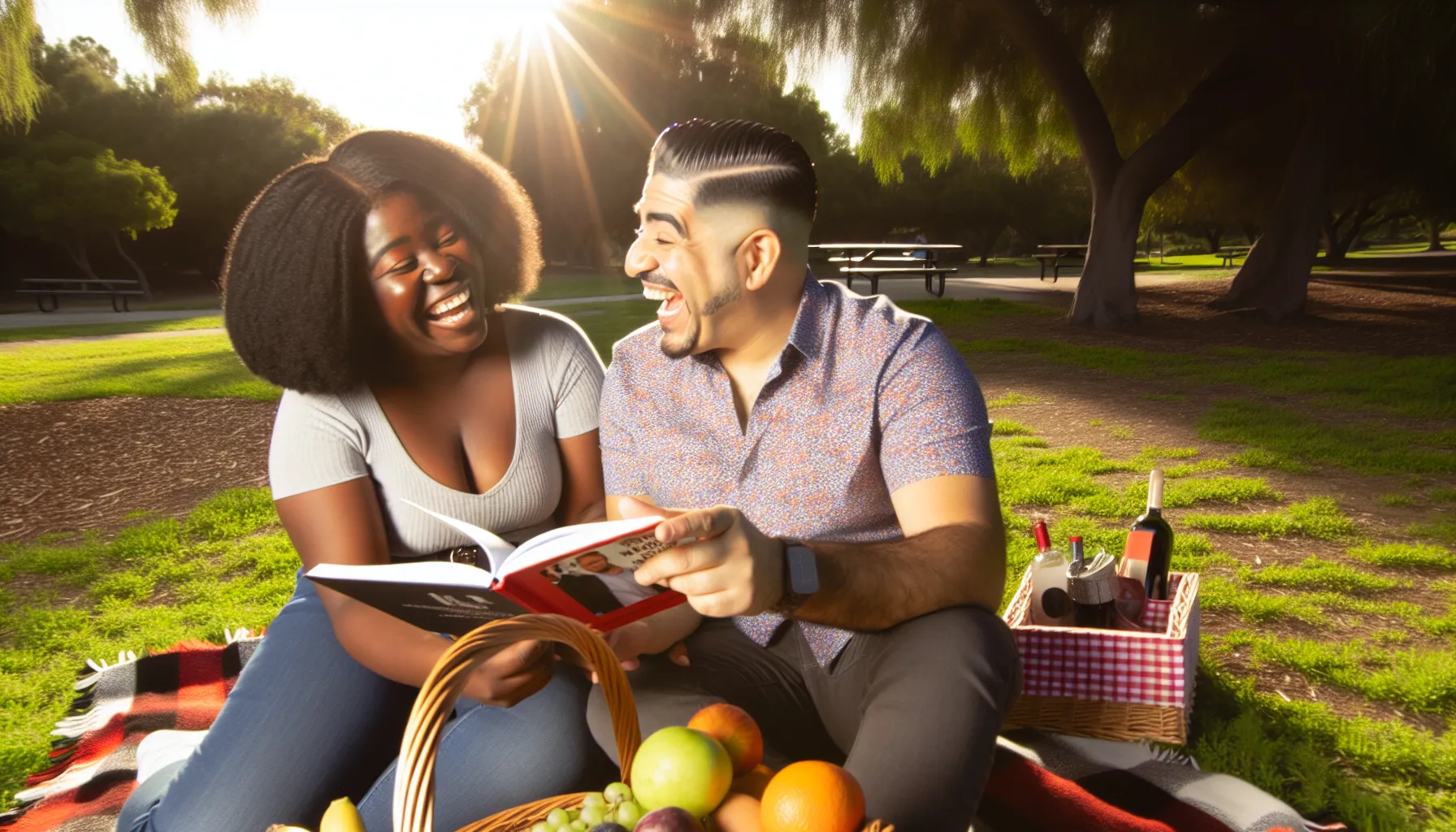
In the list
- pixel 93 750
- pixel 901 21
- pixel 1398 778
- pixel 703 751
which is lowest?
pixel 1398 778

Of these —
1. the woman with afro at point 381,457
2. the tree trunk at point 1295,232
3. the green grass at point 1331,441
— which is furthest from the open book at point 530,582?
the tree trunk at point 1295,232

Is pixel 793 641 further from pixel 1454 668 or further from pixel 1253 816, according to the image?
pixel 1454 668

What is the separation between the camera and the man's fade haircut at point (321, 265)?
2.43m

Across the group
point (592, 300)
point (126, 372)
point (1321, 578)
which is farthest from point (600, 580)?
point (592, 300)

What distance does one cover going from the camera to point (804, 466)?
2.36 meters

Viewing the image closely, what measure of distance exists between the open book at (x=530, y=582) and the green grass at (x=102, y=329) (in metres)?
15.6

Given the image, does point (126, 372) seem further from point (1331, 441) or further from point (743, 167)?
point (1331, 441)

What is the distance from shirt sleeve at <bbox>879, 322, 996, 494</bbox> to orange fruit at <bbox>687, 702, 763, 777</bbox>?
73cm

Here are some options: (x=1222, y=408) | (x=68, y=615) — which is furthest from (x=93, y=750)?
(x=1222, y=408)

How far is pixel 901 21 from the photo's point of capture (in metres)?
14.5

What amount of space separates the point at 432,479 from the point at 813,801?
154cm

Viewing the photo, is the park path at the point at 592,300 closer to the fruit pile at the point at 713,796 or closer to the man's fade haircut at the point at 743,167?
the man's fade haircut at the point at 743,167

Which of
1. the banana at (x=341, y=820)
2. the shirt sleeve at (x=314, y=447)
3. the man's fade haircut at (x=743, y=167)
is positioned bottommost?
the banana at (x=341, y=820)

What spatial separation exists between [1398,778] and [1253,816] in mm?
690
